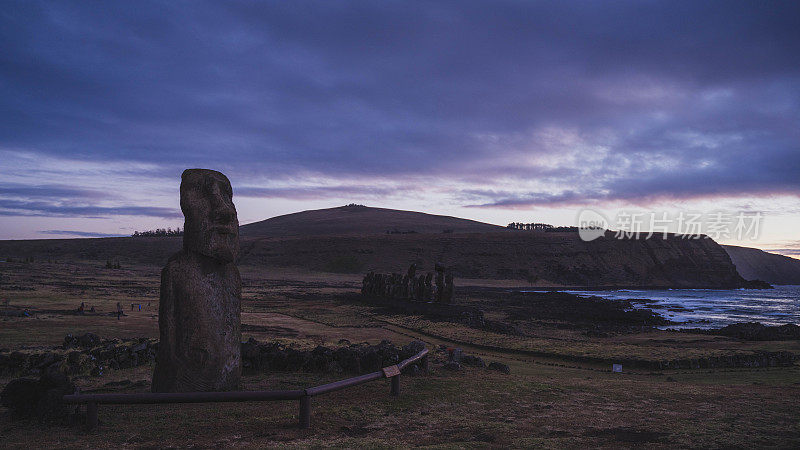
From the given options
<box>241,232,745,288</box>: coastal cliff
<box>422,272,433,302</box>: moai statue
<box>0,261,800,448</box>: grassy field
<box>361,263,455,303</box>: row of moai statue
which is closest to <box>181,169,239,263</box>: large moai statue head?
<box>0,261,800,448</box>: grassy field

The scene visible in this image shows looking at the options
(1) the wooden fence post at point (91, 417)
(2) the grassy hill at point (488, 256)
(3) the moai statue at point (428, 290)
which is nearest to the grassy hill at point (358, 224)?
(2) the grassy hill at point (488, 256)

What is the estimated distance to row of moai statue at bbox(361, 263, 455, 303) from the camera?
30766 millimetres

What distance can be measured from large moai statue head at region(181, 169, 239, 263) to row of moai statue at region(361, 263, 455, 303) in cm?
2240

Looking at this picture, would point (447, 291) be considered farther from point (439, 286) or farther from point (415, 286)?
point (415, 286)

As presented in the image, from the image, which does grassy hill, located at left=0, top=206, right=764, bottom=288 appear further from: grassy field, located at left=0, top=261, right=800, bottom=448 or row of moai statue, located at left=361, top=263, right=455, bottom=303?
grassy field, located at left=0, top=261, right=800, bottom=448

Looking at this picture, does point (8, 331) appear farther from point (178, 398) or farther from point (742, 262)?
point (742, 262)

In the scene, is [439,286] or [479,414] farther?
[439,286]

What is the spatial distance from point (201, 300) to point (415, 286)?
25333mm

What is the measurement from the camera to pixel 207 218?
882cm

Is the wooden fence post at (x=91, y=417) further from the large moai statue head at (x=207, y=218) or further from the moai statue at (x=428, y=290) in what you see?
the moai statue at (x=428, y=290)

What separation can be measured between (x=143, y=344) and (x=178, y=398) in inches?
233

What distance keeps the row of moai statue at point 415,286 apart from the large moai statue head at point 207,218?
73.5 feet

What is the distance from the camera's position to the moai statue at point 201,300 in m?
8.46

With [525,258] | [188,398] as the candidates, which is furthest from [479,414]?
[525,258]
